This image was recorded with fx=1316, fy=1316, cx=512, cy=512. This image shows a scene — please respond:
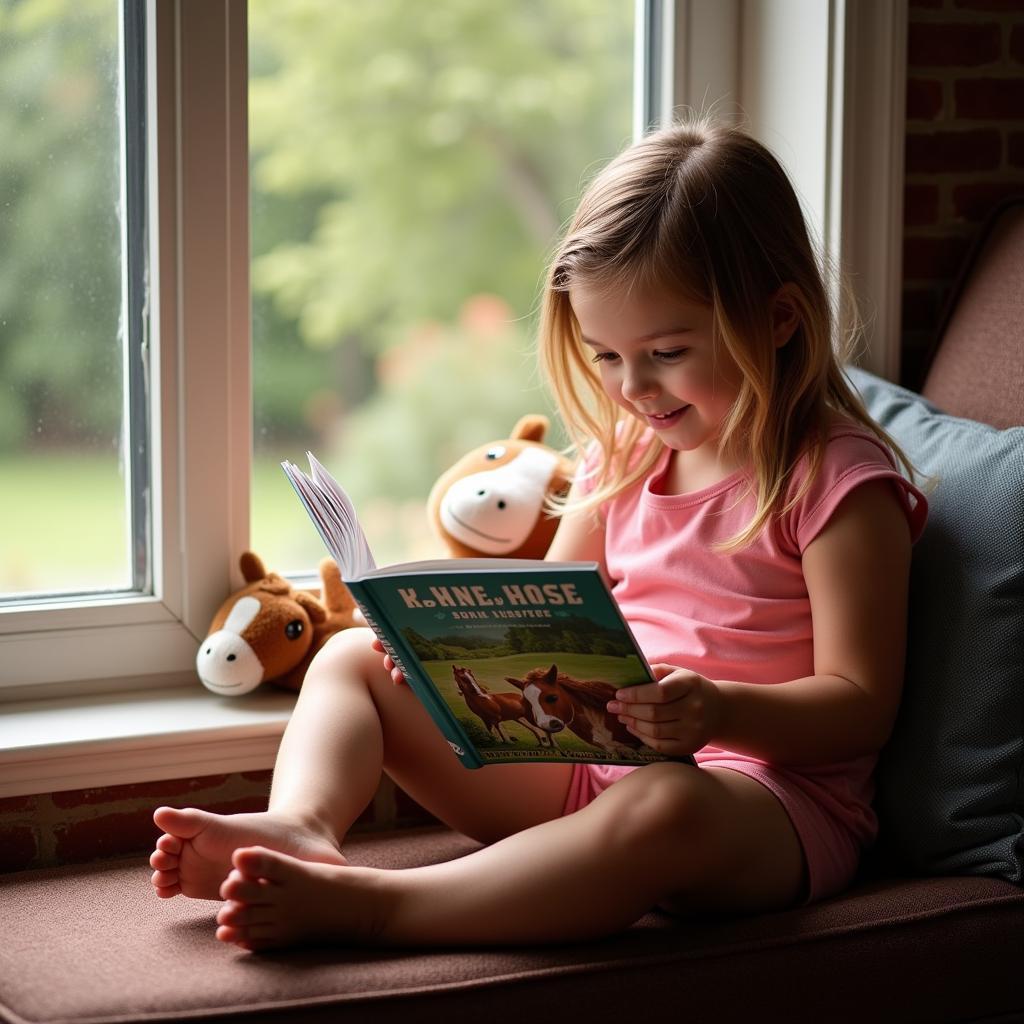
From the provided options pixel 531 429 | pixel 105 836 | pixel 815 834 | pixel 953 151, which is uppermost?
pixel 953 151

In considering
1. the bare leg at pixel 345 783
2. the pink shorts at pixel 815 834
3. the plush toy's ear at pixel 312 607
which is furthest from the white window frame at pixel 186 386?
the pink shorts at pixel 815 834

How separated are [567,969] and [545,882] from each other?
8 centimetres

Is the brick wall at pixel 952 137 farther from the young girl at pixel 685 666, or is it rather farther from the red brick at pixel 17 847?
the red brick at pixel 17 847

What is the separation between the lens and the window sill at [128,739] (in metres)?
1.50

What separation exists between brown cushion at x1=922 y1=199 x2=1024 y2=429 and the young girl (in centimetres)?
26

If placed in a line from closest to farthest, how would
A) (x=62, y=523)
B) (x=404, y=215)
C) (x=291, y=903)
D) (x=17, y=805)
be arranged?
(x=291, y=903)
(x=17, y=805)
(x=62, y=523)
(x=404, y=215)

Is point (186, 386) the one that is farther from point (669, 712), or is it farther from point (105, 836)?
point (669, 712)

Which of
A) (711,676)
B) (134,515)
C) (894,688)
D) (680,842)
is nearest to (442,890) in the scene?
(680,842)

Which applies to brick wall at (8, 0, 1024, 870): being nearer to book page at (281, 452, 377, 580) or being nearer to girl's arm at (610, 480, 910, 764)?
girl's arm at (610, 480, 910, 764)

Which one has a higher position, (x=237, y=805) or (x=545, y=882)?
(x=545, y=882)

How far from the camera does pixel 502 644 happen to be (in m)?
1.18

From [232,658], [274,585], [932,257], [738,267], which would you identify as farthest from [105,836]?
[932,257]

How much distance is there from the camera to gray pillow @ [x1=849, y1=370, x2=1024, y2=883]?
1.34 m

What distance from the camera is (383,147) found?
6.85ft
